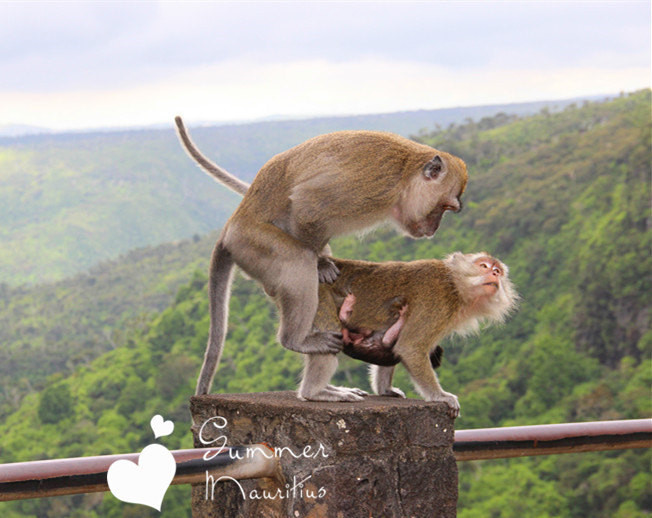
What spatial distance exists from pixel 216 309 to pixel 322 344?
35 cm

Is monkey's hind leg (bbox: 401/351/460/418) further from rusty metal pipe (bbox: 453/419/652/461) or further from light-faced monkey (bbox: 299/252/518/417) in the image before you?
rusty metal pipe (bbox: 453/419/652/461)

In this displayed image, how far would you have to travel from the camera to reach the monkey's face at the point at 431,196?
Result: 99.0 inches

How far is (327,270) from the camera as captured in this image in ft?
8.54

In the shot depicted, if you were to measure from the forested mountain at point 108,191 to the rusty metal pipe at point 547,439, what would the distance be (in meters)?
58.2

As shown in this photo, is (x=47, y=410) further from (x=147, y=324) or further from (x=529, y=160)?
(x=529, y=160)

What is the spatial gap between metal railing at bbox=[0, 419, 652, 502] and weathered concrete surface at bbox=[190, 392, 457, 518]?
7 cm

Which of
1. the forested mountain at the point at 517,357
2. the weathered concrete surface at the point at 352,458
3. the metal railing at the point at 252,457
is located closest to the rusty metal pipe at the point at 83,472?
the metal railing at the point at 252,457

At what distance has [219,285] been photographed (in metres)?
2.63

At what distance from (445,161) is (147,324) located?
146 ft

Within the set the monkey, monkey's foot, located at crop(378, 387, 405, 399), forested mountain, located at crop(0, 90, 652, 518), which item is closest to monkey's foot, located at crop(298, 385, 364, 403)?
the monkey

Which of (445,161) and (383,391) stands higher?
(445,161)

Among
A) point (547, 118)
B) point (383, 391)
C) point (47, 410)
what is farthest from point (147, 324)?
A: point (383, 391)

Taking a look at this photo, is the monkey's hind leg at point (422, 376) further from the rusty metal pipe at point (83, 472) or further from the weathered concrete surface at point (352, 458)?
the rusty metal pipe at point (83, 472)

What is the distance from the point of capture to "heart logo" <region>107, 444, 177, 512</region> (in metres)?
2.04
